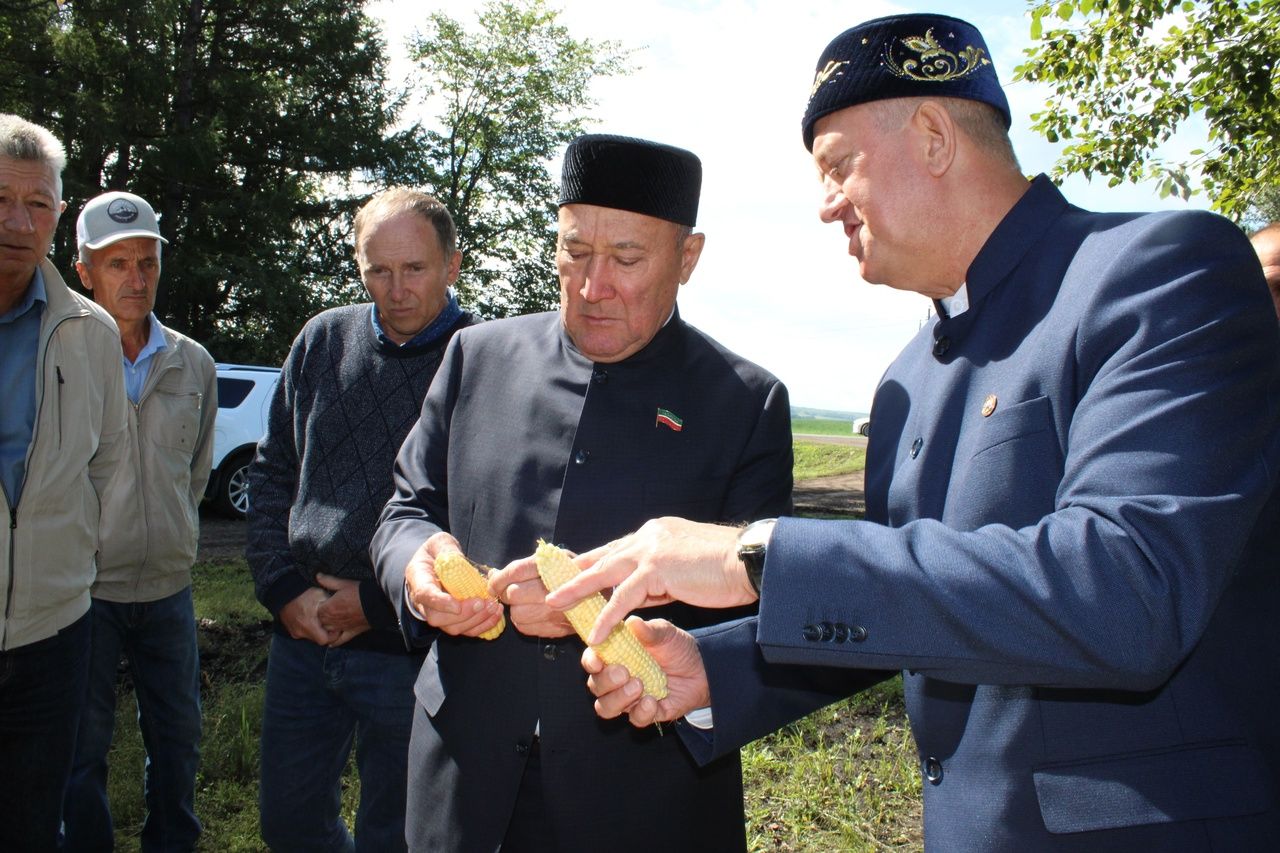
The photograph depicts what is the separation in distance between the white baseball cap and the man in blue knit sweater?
1354 millimetres

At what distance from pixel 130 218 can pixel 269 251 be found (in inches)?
811

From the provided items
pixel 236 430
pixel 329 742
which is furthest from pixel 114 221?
pixel 236 430

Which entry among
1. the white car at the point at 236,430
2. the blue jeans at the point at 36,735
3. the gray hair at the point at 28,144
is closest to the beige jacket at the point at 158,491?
the blue jeans at the point at 36,735

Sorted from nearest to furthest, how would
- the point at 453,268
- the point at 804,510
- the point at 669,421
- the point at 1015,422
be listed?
the point at 1015,422 < the point at 669,421 < the point at 453,268 < the point at 804,510

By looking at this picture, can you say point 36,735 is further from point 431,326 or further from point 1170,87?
point 1170,87

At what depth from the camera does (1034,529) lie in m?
1.34

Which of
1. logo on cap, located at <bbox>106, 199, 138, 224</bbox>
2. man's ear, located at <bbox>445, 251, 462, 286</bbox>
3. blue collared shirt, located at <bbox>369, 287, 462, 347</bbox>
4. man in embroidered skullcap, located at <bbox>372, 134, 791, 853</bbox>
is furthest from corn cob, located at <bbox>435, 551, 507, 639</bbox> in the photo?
logo on cap, located at <bbox>106, 199, 138, 224</bbox>

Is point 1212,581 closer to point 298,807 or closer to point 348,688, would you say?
point 348,688

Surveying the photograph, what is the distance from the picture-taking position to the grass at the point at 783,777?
4.38 m

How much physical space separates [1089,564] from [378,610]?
8.47 feet

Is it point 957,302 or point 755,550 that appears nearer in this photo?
point 755,550

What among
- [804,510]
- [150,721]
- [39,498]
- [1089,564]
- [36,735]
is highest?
[1089,564]

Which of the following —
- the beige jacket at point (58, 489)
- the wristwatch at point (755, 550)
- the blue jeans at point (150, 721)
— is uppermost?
the wristwatch at point (755, 550)

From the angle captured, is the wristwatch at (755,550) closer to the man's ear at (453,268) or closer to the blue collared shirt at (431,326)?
the blue collared shirt at (431,326)
